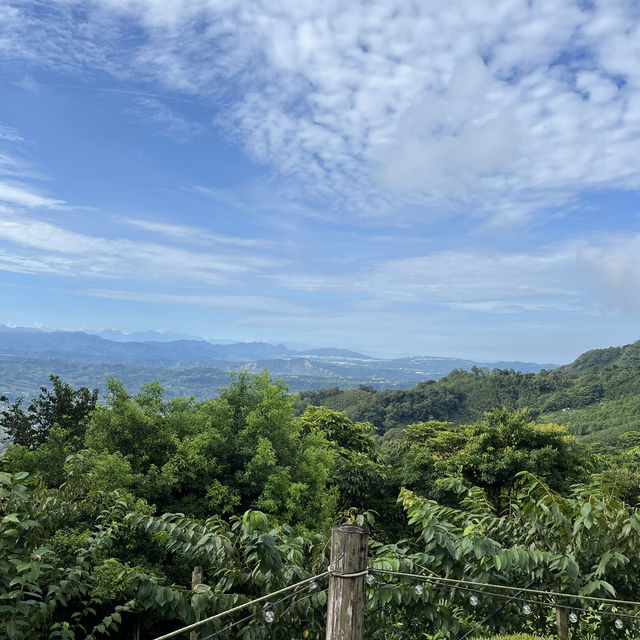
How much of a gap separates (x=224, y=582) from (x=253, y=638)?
0.51 metres

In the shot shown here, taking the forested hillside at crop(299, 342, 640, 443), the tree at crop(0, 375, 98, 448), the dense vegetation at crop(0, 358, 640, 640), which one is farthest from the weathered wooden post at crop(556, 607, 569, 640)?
the forested hillside at crop(299, 342, 640, 443)

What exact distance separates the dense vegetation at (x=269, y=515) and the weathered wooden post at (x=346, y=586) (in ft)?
2.44

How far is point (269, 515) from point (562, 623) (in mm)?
9353

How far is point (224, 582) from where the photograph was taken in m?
3.55

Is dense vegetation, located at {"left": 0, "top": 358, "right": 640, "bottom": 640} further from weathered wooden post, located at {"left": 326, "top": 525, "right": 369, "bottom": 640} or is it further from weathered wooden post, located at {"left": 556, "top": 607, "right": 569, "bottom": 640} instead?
weathered wooden post, located at {"left": 326, "top": 525, "right": 369, "bottom": 640}

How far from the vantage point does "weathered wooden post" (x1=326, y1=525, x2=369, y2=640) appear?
8.44ft

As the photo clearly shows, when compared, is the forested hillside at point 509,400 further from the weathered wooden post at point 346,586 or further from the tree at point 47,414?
the weathered wooden post at point 346,586

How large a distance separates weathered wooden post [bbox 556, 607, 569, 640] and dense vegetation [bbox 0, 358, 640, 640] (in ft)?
0.55

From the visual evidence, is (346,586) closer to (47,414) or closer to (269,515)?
(269,515)

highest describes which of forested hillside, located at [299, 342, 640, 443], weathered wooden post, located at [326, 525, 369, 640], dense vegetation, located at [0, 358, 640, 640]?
weathered wooden post, located at [326, 525, 369, 640]

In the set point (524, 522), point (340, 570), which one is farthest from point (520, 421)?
point (340, 570)

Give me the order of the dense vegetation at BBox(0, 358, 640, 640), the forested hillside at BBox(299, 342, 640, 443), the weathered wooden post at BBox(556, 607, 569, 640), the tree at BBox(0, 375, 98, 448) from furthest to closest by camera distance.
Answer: the forested hillside at BBox(299, 342, 640, 443), the tree at BBox(0, 375, 98, 448), the weathered wooden post at BBox(556, 607, 569, 640), the dense vegetation at BBox(0, 358, 640, 640)

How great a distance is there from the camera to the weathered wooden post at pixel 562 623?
3672 millimetres

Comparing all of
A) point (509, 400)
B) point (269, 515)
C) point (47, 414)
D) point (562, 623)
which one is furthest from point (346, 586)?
point (509, 400)
